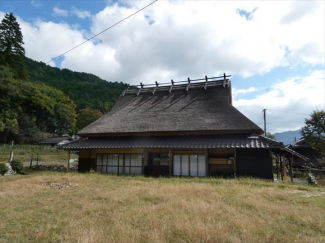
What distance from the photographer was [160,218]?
5590mm

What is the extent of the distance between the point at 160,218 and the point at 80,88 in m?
67.9

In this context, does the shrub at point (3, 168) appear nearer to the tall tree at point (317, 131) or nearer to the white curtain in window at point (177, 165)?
the white curtain in window at point (177, 165)

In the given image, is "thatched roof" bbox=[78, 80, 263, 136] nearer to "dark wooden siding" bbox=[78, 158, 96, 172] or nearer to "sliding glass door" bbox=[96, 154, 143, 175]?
"sliding glass door" bbox=[96, 154, 143, 175]

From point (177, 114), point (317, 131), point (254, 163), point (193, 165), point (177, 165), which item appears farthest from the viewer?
point (317, 131)

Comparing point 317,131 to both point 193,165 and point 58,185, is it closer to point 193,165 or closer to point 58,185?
point 193,165

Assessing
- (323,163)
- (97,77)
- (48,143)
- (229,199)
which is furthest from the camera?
(97,77)

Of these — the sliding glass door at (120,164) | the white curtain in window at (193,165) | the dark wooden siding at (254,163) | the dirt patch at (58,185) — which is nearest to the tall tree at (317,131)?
the dark wooden siding at (254,163)

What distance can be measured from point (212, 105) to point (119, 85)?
186 feet

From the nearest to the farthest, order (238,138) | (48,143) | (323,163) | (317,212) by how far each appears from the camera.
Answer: (317,212)
(238,138)
(323,163)
(48,143)

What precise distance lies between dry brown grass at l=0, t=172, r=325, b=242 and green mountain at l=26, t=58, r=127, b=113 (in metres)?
54.4

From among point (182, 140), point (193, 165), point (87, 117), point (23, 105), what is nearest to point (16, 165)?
point (182, 140)

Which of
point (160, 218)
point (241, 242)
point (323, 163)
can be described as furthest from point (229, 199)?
point (323, 163)

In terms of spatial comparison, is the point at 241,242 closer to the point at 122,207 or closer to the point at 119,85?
the point at 122,207

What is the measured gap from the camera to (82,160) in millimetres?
17938
